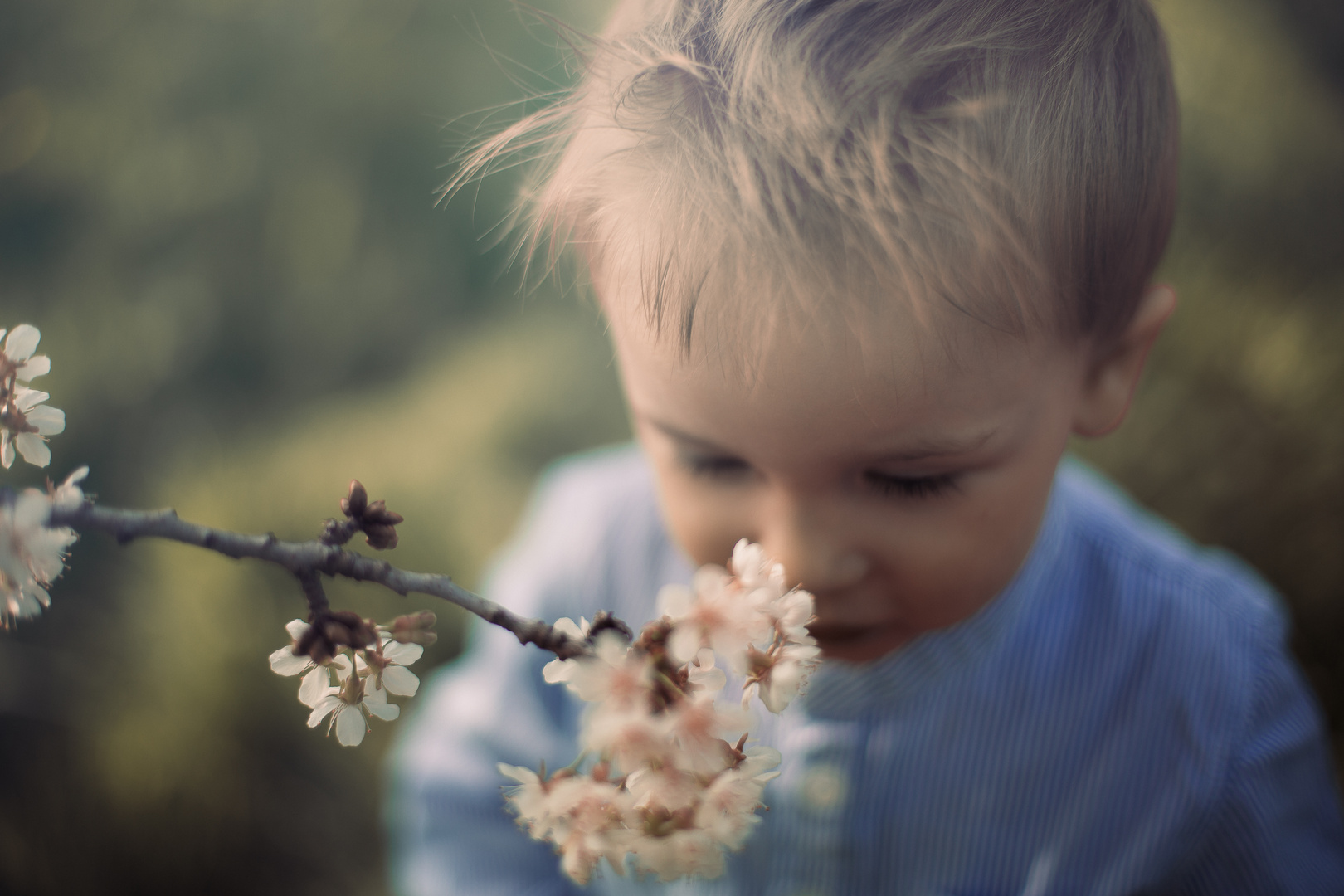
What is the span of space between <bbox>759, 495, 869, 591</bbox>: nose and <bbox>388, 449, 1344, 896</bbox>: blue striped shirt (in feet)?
0.76

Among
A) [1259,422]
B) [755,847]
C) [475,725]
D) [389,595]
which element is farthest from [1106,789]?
[389,595]

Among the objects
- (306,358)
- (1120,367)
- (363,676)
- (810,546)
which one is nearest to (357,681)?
(363,676)

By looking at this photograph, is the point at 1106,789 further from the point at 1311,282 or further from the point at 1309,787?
the point at 1311,282

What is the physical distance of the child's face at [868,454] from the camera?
370 millimetres

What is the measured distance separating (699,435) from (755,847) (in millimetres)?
408

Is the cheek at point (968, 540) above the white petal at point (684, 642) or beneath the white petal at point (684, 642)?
beneath

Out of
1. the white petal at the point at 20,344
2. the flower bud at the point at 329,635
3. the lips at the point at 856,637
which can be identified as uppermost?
the white petal at the point at 20,344

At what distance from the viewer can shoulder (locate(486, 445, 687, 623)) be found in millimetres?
763

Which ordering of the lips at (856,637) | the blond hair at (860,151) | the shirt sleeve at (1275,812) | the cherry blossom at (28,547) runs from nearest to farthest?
the cherry blossom at (28,547) → the blond hair at (860,151) → the lips at (856,637) → the shirt sleeve at (1275,812)

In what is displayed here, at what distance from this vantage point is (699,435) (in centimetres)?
41

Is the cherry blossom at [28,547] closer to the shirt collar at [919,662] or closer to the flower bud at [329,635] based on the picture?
the flower bud at [329,635]

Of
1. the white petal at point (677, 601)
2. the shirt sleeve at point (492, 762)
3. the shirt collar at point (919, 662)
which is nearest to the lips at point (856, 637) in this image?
the shirt collar at point (919, 662)

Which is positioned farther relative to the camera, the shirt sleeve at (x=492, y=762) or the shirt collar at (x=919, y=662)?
the shirt sleeve at (x=492, y=762)

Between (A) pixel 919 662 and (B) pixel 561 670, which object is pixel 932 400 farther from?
(A) pixel 919 662
